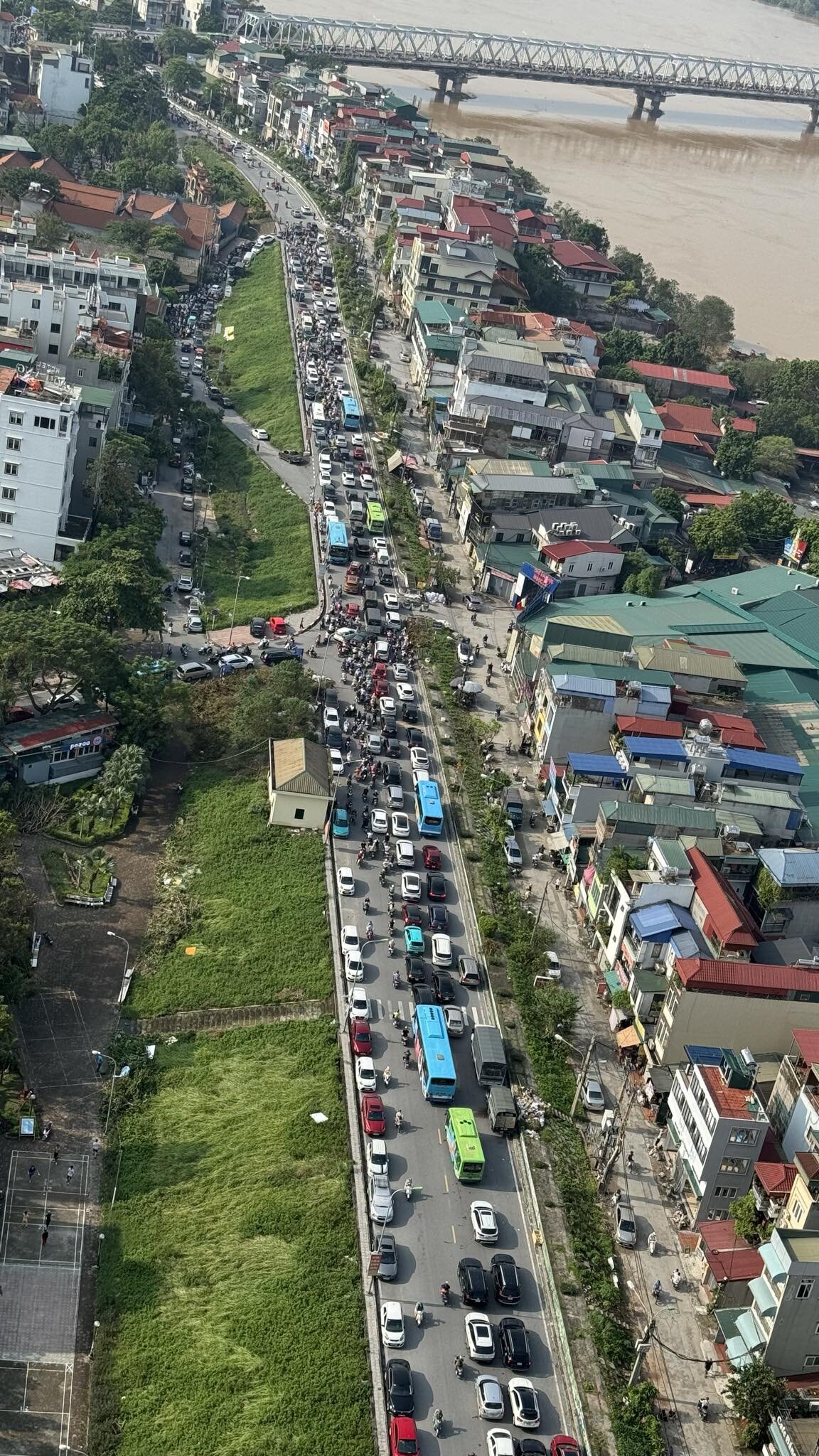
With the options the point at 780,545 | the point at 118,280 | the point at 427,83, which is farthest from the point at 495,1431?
→ the point at 427,83

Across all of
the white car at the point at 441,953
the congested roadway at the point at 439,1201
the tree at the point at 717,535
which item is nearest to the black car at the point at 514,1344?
the congested roadway at the point at 439,1201

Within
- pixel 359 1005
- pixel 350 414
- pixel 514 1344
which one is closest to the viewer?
pixel 514 1344

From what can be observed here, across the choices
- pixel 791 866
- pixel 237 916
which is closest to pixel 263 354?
pixel 237 916

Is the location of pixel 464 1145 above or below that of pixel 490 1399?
above

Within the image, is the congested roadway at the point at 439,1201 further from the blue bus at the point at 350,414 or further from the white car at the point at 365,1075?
the blue bus at the point at 350,414

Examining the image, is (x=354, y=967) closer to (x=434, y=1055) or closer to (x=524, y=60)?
(x=434, y=1055)
